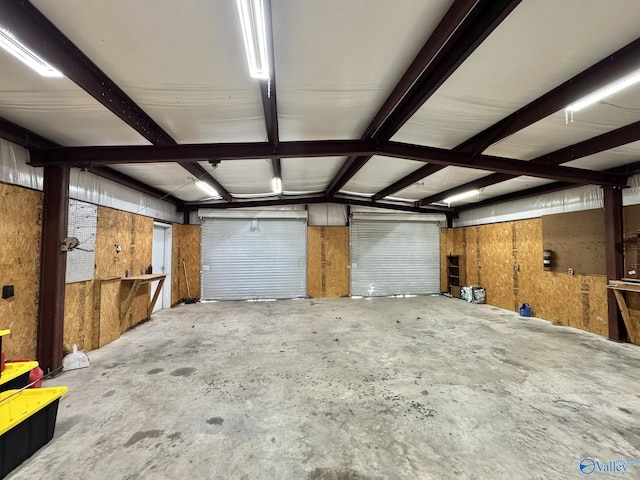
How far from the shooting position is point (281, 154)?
3646 mm

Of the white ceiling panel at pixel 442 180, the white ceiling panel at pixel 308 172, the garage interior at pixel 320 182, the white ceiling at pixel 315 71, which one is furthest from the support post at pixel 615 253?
the white ceiling panel at pixel 308 172

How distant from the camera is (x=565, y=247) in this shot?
5461 millimetres

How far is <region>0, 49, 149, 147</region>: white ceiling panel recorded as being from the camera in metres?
2.11

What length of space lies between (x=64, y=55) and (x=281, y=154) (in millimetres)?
2206

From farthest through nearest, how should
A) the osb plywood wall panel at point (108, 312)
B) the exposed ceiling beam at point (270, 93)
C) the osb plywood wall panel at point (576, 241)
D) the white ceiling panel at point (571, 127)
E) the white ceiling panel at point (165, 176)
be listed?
the osb plywood wall panel at point (576, 241) → the white ceiling panel at point (165, 176) → the osb plywood wall panel at point (108, 312) → the white ceiling panel at point (571, 127) → the exposed ceiling beam at point (270, 93)

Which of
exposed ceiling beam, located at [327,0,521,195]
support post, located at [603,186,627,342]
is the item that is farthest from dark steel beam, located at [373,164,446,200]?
support post, located at [603,186,627,342]

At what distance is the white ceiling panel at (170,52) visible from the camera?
1.61 m

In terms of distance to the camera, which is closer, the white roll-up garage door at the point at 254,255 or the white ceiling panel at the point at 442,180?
the white ceiling panel at the point at 442,180

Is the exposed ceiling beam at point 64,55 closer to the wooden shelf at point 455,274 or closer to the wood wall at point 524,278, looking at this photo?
the wood wall at point 524,278

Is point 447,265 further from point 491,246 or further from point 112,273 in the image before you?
point 112,273

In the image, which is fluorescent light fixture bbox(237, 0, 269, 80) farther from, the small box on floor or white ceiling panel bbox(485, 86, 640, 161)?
the small box on floor

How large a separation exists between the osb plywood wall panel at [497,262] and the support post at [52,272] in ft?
29.0

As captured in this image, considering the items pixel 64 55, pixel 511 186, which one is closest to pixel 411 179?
pixel 511 186

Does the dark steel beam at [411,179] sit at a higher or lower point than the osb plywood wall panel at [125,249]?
higher
